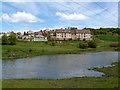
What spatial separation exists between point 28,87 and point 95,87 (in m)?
6.71

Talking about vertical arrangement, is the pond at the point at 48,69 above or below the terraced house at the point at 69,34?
below

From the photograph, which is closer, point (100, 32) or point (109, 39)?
point (109, 39)

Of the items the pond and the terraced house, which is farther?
the terraced house

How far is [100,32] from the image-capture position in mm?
187875

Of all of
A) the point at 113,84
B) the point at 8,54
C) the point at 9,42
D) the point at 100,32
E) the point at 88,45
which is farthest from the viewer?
the point at 100,32

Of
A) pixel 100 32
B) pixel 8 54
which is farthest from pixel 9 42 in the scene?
pixel 100 32

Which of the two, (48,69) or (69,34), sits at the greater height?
(69,34)

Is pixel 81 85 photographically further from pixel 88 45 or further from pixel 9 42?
pixel 88 45

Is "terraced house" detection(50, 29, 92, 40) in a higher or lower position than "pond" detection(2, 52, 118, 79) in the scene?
higher

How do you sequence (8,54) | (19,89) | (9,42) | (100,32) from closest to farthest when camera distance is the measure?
(19,89) → (8,54) → (9,42) → (100,32)

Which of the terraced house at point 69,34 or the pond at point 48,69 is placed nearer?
the pond at point 48,69

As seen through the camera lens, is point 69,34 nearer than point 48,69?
No

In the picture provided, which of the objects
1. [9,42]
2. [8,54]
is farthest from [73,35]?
[8,54]

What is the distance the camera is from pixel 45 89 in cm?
2611
